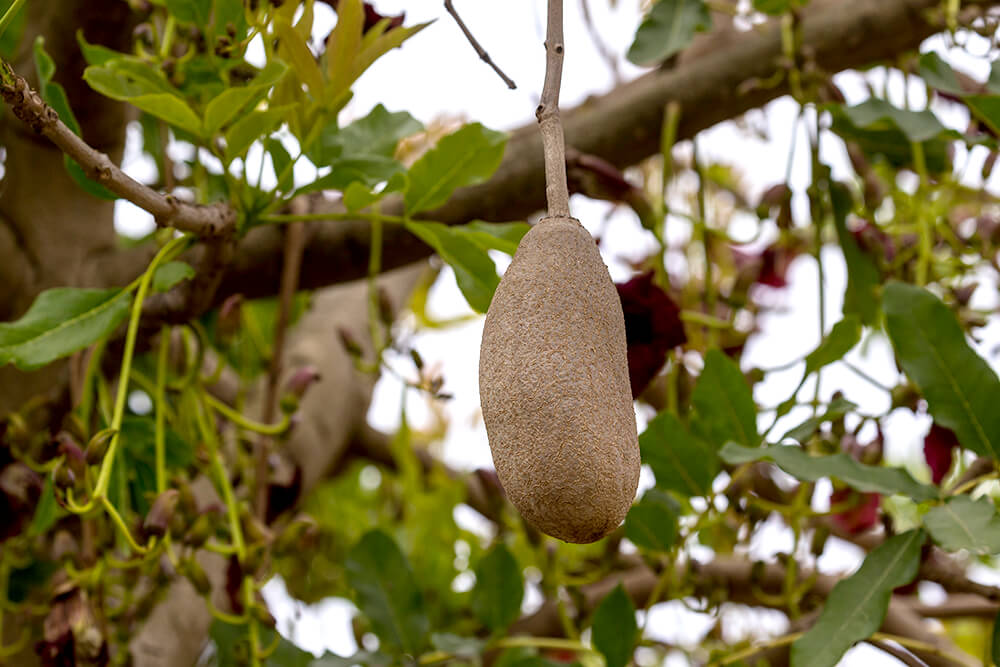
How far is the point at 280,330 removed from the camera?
2.24 feet

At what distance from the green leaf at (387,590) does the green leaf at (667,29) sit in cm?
33

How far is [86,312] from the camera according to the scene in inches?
20.1

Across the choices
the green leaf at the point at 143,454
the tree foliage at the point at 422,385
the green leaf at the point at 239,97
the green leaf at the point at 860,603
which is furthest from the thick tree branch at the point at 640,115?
the green leaf at the point at 860,603

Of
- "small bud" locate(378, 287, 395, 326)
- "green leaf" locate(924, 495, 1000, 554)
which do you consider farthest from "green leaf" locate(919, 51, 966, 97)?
"small bud" locate(378, 287, 395, 326)

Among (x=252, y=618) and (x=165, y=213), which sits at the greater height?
(x=165, y=213)

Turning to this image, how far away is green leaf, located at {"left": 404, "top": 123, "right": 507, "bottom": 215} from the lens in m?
0.53

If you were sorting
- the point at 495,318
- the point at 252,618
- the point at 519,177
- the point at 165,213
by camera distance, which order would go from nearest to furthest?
the point at 495,318
the point at 165,213
the point at 252,618
the point at 519,177

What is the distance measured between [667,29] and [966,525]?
1.14ft

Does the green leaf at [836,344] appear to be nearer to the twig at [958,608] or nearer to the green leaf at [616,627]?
the green leaf at [616,627]

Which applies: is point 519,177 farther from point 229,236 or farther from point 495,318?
point 495,318

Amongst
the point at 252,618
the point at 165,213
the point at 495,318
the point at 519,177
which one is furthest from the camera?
the point at 519,177

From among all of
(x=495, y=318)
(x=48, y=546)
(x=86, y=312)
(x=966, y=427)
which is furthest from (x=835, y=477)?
(x=48, y=546)

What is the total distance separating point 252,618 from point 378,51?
11.7 inches

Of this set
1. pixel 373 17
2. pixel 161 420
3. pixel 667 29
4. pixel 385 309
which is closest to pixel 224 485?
pixel 161 420
